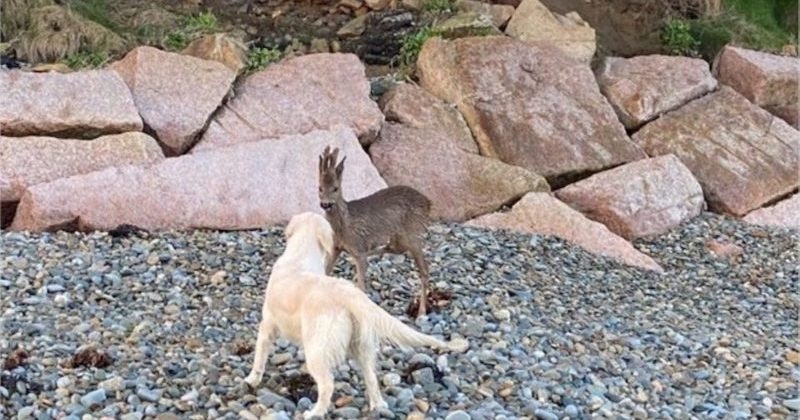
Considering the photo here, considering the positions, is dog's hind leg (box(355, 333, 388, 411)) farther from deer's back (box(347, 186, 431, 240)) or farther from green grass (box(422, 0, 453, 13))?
green grass (box(422, 0, 453, 13))

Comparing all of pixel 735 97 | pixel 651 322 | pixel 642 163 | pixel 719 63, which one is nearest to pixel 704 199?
pixel 642 163

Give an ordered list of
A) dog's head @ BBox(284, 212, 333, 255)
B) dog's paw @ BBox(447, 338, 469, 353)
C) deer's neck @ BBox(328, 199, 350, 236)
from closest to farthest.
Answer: dog's head @ BBox(284, 212, 333, 255) → dog's paw @ BBox(447, 338, 469, 353) → deer's neck @ BBox(328, 199, 350, 236)

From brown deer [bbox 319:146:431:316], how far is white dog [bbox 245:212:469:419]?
104 cm

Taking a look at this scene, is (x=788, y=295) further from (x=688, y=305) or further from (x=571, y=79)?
(x=571, y=79)

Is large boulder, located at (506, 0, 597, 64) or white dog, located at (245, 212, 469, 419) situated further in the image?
large boulder, located at (506, 0, 597, 64)

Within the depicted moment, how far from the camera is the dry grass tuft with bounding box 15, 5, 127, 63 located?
10680 millimetres

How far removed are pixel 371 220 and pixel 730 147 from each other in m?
6.36

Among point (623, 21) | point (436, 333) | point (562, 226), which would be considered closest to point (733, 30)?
point (623, 21)

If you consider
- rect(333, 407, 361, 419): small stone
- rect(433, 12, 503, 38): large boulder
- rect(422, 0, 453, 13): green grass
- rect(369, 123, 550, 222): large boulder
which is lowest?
rect(369, 123, 550, 222): large boulder

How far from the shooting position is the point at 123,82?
9.41 meters

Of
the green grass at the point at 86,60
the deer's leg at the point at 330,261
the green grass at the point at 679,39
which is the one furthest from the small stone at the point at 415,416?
the green grass at the point at 679,39

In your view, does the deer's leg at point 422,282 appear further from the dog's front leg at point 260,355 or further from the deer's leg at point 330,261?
the dog's front leg at point 260,355

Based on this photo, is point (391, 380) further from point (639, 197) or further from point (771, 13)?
point (771, 13)

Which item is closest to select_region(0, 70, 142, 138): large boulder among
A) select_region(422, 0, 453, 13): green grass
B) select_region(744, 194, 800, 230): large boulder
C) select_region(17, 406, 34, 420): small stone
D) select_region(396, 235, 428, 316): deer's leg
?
select_region(396, 235, 428, 316): deer's leg
